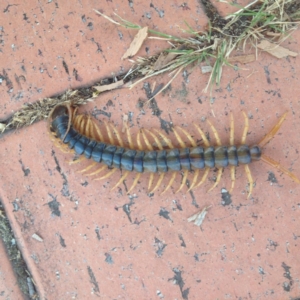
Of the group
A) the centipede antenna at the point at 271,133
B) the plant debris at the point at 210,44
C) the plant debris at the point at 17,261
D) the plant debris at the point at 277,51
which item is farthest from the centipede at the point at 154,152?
the plant debris at the point at 17,261

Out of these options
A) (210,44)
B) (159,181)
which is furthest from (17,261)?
(210,44)

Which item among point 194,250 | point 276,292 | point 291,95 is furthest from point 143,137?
point 276,292

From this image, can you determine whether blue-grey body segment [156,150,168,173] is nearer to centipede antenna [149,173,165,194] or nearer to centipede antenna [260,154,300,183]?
centipede antenna [149,173,165,194]

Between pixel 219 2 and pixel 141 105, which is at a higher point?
pixel 219 2

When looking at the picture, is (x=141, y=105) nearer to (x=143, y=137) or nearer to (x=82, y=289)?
(x=143, y=137)

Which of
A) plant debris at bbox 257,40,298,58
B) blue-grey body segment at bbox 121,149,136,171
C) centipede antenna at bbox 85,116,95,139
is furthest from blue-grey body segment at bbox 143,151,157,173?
plant debris at bbox 257,40,298,58

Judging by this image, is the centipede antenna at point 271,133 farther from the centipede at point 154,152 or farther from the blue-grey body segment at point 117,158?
the blue-grey body segment at point 117,158

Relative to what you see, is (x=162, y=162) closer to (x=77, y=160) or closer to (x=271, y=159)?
(x=77, y=160)
